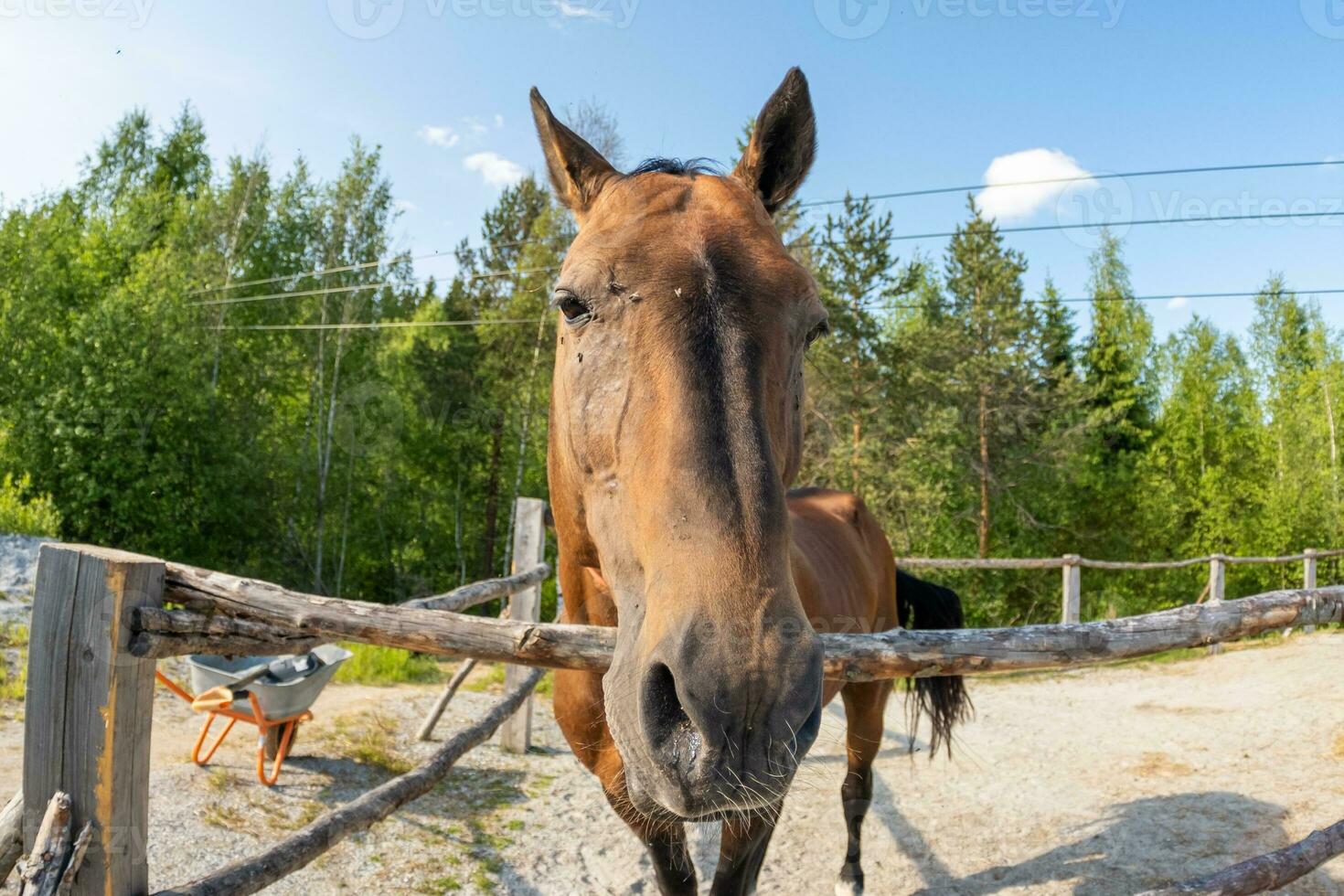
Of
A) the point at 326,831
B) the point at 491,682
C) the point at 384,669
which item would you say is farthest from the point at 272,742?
the point at 384,669

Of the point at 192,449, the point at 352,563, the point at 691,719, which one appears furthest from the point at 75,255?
the point at 691,719

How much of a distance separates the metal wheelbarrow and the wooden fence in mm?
3100

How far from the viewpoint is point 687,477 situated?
145cm

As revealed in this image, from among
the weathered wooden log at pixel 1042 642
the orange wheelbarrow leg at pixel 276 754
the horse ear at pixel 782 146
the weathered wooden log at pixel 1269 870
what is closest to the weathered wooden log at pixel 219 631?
the weathered wooden log at pixel 1042 642

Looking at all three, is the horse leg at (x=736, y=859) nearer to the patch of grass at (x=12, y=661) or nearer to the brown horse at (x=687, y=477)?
the brown horse at (x=687, y=477)

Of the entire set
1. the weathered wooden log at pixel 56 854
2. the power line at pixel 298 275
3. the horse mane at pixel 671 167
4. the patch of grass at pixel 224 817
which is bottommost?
the patch of grass at pixel 224 817

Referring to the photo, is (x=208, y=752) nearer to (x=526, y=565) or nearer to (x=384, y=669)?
(x=526, y=565)

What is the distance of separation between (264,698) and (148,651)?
3872mm

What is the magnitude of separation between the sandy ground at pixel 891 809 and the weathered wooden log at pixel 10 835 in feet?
7.08

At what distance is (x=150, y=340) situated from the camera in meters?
20.8

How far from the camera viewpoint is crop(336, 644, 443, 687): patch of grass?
9.00 m

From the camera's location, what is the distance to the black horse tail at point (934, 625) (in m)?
5.12

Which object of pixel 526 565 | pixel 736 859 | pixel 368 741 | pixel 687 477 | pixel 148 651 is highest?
pixel 687 477

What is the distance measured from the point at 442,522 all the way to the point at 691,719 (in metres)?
26.3
